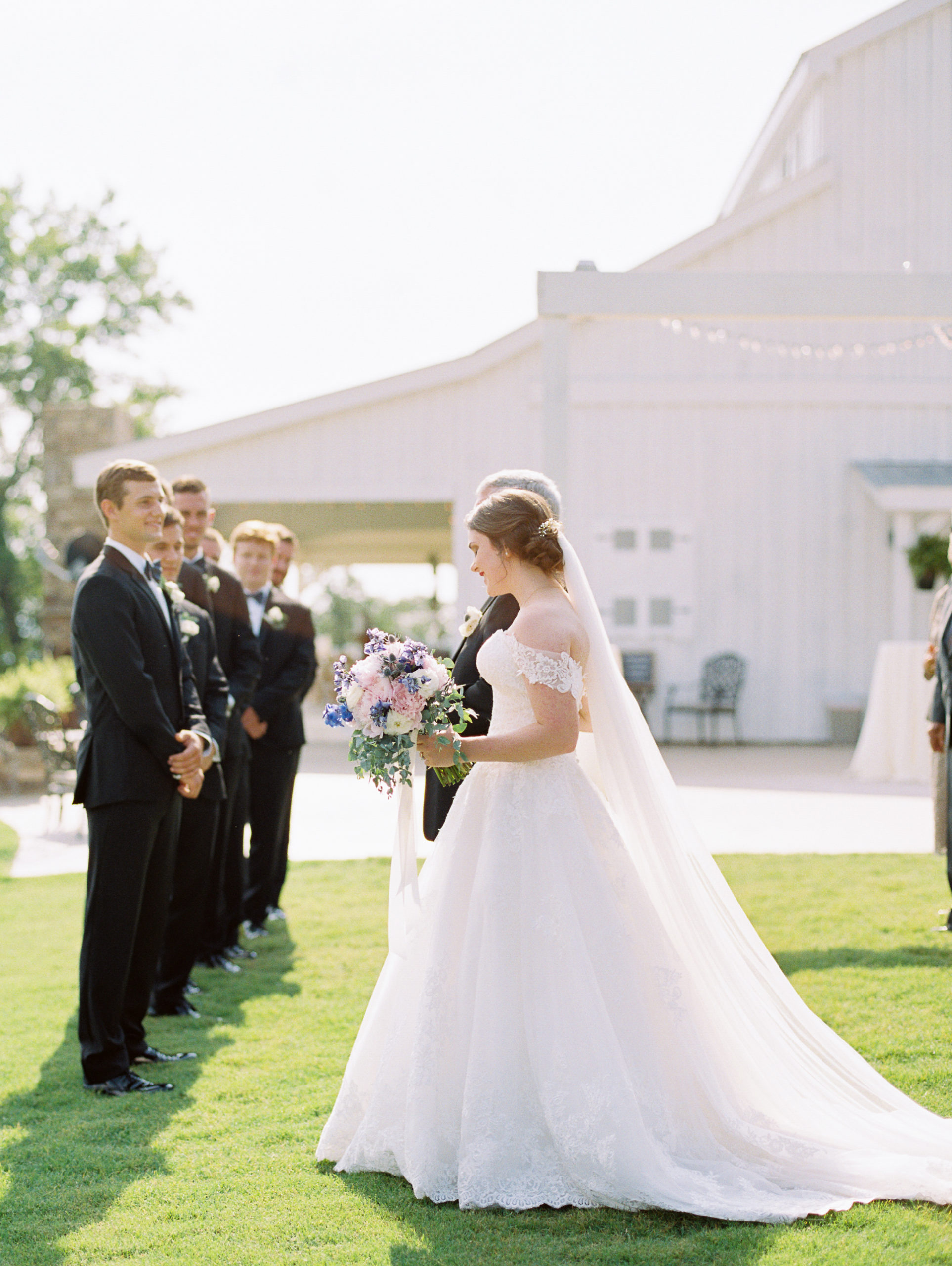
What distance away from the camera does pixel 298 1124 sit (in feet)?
13.1

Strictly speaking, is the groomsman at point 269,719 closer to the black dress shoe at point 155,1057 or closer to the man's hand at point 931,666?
the black dress shoe at point 155,1057

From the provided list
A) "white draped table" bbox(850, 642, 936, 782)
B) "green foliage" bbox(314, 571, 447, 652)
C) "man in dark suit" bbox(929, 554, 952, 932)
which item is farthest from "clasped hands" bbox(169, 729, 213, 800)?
"green foliage" bbox(314, 571, 447, 652)

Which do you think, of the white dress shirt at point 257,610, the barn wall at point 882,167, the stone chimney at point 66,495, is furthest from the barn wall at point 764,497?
the white dress shirt at point 257,610

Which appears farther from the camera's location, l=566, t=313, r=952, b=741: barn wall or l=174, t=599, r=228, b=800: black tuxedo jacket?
l=566, t=313, r=952, b=741: barn wall

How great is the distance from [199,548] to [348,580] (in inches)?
2519

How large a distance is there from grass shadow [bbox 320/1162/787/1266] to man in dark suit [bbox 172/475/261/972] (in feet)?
9.91

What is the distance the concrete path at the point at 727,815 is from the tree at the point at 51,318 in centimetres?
1867

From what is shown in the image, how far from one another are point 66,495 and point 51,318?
50.8ft

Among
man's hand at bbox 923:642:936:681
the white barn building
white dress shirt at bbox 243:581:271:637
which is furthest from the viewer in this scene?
the white barn building

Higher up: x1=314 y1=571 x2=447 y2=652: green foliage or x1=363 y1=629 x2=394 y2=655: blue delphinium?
x1=314 y1=571 x2=447 y2=652: green foliage

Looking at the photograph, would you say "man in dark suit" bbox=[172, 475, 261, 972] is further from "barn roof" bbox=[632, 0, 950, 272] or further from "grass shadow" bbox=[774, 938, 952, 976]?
"barn roof" bbox=[632, 0, 950, 272]

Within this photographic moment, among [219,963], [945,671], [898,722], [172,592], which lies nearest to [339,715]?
[172,592]

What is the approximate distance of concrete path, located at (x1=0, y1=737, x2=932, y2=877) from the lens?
8.87 meters

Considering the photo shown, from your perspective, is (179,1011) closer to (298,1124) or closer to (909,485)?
(298,1124)
